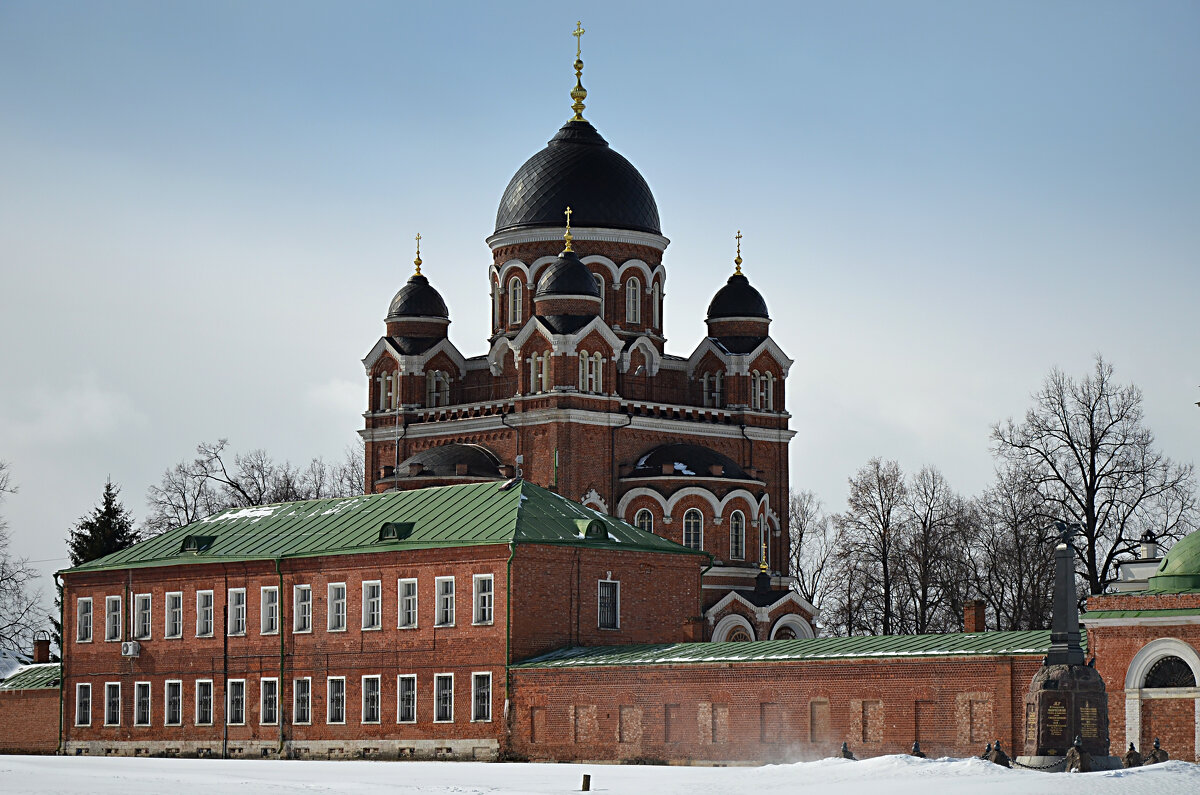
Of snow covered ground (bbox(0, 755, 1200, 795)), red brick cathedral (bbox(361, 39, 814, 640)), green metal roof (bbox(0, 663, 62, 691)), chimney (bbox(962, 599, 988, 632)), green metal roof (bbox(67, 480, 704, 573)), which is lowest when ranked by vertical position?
snow covered ground (bbox(0, 755, 1200, 795))

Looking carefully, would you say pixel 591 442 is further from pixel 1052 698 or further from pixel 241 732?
pixel 1052 698

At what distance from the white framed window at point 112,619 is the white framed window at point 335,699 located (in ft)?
29.8

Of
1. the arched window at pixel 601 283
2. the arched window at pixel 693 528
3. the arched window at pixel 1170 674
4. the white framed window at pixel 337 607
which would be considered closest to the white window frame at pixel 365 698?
the white framed window at pixel 337 607

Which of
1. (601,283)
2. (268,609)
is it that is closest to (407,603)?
(268,609)

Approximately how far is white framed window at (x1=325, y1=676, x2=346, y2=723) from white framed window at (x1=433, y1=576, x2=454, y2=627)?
3.57 meters

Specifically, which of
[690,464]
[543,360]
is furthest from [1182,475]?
[543,360]

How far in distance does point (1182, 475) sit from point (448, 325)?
2620 cm

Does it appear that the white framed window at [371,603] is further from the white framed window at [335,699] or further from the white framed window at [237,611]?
the white framed window at [237,611]

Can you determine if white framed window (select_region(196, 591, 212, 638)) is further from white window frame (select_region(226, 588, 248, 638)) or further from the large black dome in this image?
the large black dome

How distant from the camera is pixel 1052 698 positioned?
36938 mm

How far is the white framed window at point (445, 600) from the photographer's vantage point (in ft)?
173

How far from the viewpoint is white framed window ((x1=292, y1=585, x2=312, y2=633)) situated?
56.1 meters

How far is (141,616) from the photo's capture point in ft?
199

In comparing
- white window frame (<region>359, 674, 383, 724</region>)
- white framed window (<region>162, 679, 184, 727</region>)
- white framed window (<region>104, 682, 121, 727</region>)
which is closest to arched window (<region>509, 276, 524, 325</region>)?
white framed window (<region>104, 682, 121, 727</region>)
